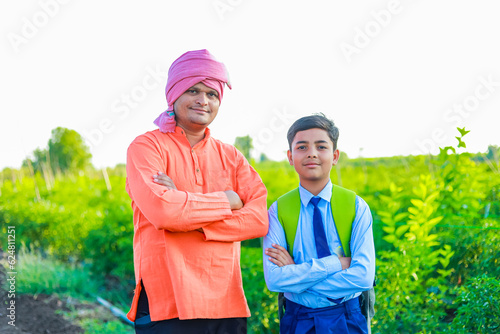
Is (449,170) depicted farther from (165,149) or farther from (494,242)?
(165,149)

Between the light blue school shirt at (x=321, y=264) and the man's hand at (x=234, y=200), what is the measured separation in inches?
9.2

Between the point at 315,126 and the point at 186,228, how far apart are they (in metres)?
0.91

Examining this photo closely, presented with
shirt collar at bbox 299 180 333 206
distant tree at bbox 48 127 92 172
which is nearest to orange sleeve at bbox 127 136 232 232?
shirt collar at bbox 299 180 333 206

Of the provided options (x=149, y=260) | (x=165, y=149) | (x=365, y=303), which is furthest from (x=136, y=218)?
(x=365, y=303)

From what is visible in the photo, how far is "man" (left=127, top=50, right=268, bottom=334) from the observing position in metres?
2.08

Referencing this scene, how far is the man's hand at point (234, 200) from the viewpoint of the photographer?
7.38 ft

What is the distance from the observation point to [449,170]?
3.91m

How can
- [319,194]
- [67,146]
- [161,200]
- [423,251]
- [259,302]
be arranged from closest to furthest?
[161,200] < [319,194] < [423,251] < [259,302] < [67,146]

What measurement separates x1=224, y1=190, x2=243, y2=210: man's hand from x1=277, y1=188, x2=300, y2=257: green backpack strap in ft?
0.83

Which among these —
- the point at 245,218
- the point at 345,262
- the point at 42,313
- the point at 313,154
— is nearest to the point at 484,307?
the point at 345,262

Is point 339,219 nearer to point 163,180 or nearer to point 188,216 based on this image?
point 188,216

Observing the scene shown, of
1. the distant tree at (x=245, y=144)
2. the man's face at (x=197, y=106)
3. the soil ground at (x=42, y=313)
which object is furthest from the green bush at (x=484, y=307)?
the distant tree at (x=245, y=144)

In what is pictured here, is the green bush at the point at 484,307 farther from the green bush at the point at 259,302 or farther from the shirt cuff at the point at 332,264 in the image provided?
the green bush at the point at 259,302

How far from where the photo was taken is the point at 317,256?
88.5 inches
